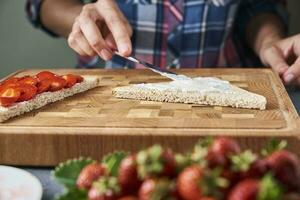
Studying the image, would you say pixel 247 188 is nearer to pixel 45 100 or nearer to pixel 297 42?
pixel 45 100

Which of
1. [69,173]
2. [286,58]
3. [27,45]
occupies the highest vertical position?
[69,173]

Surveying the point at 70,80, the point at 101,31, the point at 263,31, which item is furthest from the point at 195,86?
the point at 263,31

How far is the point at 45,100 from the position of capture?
3.03ft

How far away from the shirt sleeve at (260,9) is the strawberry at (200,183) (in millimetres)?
1146

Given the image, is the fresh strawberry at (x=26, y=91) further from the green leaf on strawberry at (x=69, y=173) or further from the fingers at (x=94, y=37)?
the green leaf on strawberry at (x=69, y=173)

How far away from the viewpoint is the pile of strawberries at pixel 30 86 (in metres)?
0.88

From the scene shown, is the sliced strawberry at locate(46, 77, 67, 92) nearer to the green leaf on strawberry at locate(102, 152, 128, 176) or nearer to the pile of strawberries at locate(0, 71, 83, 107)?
the pile of strawberries at locate(0, 71, 83, 107)

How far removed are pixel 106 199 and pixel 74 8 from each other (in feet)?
3.68

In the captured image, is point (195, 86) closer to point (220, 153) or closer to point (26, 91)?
point (26, 91)

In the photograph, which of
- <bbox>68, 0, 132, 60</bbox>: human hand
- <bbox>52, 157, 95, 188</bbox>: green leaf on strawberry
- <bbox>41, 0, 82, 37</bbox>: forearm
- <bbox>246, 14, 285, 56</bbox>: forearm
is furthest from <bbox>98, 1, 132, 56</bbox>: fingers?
<bbox>52, 157, 95, 188</bbox>: green leaf on strawberry

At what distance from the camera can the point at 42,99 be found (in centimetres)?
92

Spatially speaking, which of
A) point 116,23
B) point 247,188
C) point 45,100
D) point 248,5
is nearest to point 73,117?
point 45,100

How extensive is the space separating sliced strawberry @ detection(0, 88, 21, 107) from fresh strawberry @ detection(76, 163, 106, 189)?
0.40 meters

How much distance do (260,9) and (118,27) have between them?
21.3 inches
